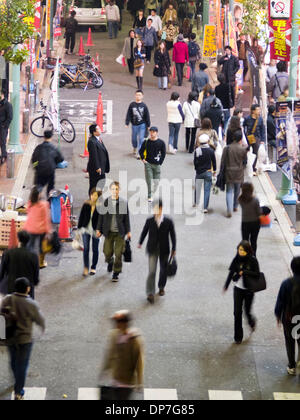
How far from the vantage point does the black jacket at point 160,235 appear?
1440 centimetres

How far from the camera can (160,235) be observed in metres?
Answer: 14.4

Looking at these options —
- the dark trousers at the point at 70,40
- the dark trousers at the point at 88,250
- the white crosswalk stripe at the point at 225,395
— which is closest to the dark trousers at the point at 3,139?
the dark trousers at the point at 88,250

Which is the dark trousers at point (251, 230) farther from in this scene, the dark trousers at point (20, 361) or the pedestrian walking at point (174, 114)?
the pedestrian walking at point (174, 114)

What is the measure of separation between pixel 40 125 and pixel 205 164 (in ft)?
24.6

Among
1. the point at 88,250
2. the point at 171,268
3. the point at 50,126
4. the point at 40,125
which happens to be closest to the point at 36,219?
the point at 88,250

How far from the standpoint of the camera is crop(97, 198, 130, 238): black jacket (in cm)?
1487

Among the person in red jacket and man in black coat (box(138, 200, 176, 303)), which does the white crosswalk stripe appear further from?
the person in red jacket

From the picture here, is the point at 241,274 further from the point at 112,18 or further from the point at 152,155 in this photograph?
the point at 112,18

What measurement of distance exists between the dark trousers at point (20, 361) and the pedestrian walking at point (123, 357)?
132 cm

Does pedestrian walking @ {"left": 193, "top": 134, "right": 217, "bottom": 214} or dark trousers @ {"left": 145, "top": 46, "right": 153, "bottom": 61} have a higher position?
pedestrian walking @ {"left": 193, "top": 134, "right": 217, "bottom": 214}

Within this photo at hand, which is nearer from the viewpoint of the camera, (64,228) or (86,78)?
(64,228)

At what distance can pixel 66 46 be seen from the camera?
35.4 metres

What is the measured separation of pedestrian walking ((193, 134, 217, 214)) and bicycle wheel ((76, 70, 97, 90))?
38.7 feet

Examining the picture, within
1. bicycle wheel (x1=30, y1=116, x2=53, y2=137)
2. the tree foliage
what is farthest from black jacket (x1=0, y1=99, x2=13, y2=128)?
bicycle wheel (x1=30, y1=116, x2=53, y2=137)
